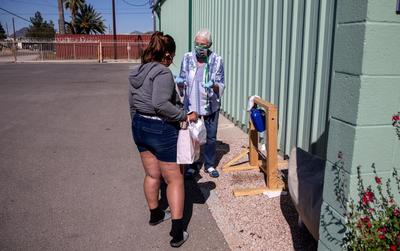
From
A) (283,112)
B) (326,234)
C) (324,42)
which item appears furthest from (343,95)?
(283,112)

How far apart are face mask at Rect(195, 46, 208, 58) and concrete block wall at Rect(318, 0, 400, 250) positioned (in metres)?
2.35

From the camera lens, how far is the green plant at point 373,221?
7.37 ft

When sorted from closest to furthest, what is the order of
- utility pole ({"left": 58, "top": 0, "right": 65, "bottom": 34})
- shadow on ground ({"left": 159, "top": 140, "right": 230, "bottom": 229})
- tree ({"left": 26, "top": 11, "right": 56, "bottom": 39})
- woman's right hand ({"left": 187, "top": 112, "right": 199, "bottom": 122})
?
woman's right hand ({"left": 187, "top": 112, "right": 199, "bottom": 122})
shadow on ground ({"left": 159, "top": 140, "right": 230, "bottom": 229})
utility pole ({"left": 58, "top": 0, "right": 65, "bottom": 34})
tree ({"left": 26, "top": 11, "right": 56, "bottom": 39})

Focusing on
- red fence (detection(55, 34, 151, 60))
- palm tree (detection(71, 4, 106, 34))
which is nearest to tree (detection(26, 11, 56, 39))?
palm tree (detection(71, 4, 106, 34))

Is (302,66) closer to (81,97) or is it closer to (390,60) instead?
(390,60)

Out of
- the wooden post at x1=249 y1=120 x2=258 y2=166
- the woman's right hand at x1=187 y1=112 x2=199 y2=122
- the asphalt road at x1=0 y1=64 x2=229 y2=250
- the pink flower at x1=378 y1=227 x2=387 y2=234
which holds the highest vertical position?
the woman's right hand at x1=187 y1=112 x2=199 y2=122

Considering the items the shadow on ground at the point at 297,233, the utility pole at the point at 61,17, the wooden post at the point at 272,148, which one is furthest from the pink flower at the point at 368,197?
the utility pole at the point at 61,17

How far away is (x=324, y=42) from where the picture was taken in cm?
442

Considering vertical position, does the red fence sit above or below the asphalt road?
above

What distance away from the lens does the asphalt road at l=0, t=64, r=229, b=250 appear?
3529mm

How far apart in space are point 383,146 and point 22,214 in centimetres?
350

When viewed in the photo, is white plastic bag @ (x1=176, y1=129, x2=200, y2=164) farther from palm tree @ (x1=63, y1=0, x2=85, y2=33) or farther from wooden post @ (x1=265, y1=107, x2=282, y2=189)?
palm tree @ (x1=63, y1=0, x2=85, y2=33)

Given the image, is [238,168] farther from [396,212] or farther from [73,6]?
[73,6]

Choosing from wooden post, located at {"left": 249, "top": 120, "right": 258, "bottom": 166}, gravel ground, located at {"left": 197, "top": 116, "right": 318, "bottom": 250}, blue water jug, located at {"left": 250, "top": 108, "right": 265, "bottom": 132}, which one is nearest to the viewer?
gravel ground, located at {"left": 197, "top": 116, "right": 318, "bottom": 250}
